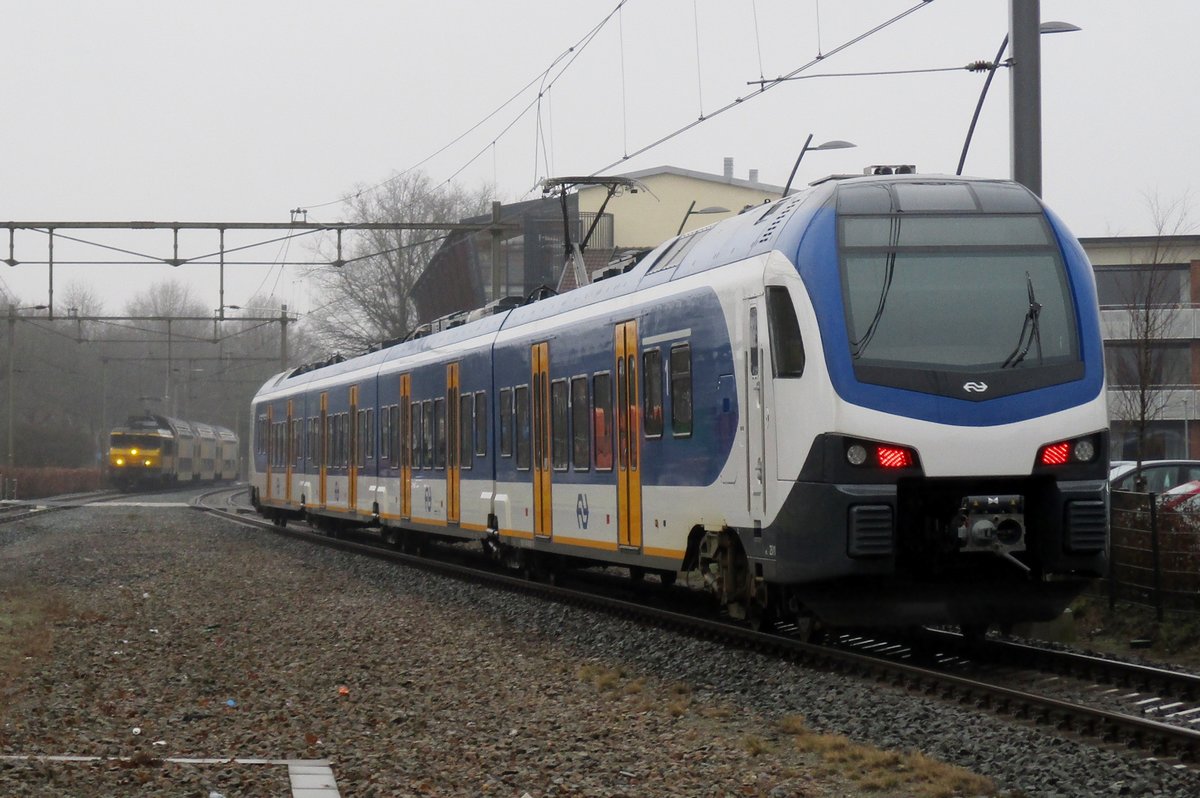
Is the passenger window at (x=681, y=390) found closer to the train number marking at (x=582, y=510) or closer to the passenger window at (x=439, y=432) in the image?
the train number marking at (x=582, y=510)

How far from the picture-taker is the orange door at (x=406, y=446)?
24.4 metres

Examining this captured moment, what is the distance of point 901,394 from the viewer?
10570 mm

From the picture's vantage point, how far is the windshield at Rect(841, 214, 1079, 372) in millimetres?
10773

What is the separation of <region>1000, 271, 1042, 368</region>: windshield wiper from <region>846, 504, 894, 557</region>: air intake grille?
1344 millimetres

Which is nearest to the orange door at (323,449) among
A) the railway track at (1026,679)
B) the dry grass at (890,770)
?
the railway track at (1026,679)

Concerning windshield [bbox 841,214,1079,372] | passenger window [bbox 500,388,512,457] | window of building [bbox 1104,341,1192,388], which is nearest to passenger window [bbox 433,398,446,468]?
passenger window [bbox 500,388,512,457]

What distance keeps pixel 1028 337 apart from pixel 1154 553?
3.34m

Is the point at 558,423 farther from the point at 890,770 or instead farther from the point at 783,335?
the point at 890,770

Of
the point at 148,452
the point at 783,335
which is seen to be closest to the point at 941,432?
the point at 783,335

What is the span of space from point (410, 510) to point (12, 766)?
16.9m

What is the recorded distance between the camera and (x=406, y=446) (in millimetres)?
24547

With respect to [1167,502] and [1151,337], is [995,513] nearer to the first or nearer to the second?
[1167,502]

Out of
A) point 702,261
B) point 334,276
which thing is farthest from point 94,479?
point 702,261

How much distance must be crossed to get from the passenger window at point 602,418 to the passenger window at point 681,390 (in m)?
1.79
